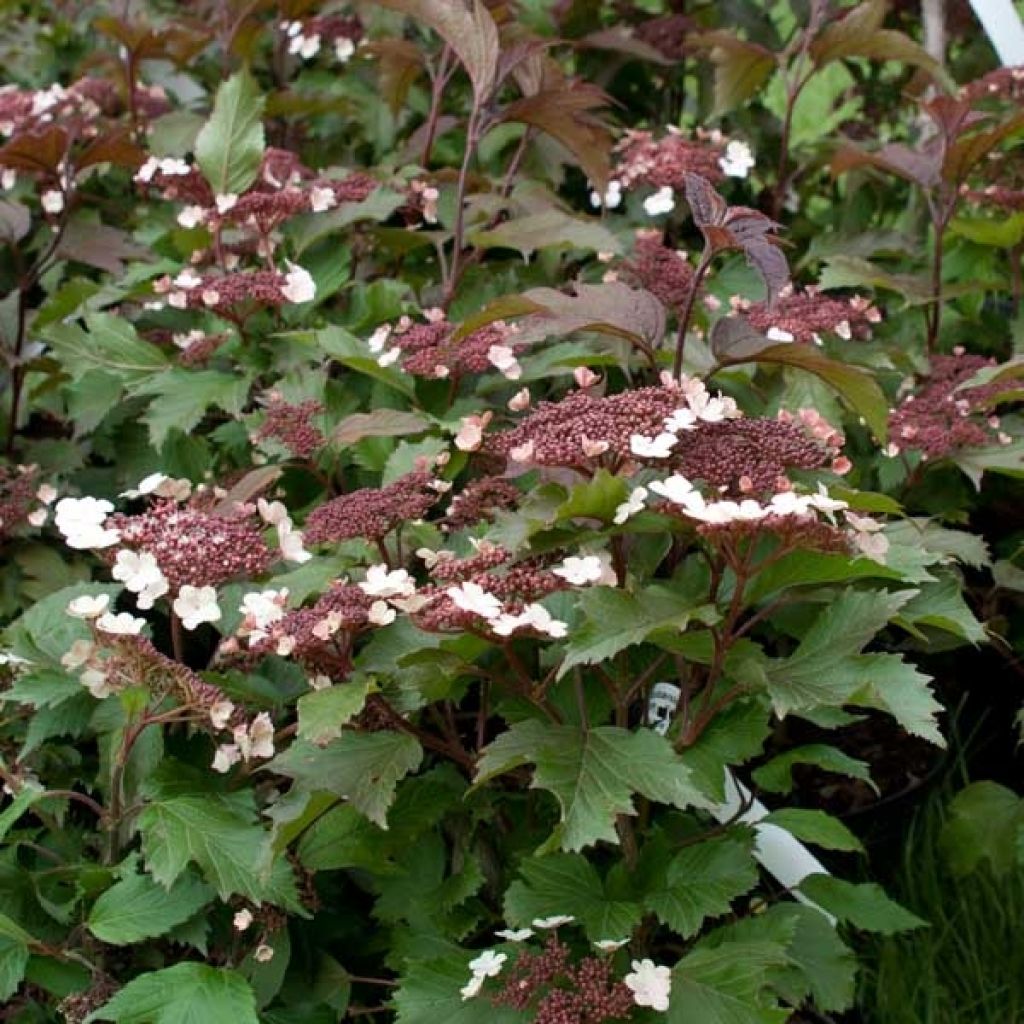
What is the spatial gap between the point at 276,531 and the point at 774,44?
2.01 meters

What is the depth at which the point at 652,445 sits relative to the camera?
1.58 m

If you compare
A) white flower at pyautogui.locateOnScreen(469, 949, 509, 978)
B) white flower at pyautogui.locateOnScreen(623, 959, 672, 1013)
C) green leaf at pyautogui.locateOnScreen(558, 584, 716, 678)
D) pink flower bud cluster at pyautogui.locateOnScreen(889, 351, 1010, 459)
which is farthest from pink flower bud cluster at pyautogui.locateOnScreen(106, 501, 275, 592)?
pink flower bud cluster at pyautogui.locateOnScreen(889, 351, 1010, 459)

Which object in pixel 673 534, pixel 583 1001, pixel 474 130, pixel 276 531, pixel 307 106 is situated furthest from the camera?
pixel 307 106

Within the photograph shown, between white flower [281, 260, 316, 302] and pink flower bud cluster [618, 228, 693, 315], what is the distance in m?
0.49

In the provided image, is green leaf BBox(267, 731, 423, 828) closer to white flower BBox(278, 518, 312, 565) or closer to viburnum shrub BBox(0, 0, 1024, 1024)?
viburnum shrub BBox(0, 0, 1024, 1024)

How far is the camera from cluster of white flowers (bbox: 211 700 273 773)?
175 centimetres

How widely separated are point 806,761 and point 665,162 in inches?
47.2

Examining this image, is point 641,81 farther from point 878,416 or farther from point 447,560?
point 447,560

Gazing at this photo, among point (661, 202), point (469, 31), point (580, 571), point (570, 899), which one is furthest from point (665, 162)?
point (570, 899)

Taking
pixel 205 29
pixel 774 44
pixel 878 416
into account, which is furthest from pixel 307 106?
pixel 878 416

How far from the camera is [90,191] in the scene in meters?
3.22

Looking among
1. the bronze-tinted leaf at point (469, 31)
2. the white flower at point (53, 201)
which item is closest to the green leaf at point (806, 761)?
the bronze-tinted leaf at point (469, 31)

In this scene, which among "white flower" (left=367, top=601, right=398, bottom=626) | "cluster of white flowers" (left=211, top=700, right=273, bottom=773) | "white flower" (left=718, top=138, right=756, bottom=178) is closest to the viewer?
"white flower" (left=367, top=601, right=398, bottom=626)

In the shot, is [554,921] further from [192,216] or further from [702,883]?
[192,216]
